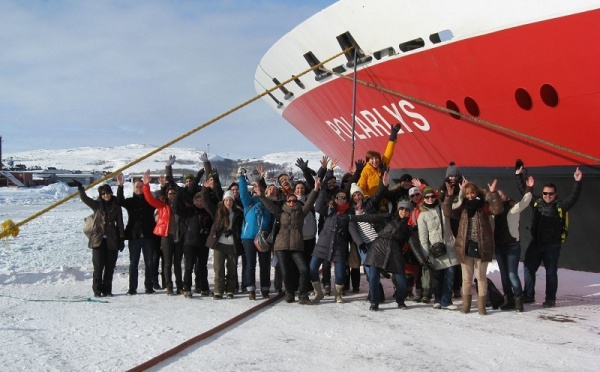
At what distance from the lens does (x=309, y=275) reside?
5.91 metres

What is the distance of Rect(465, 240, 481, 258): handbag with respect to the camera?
5164 millimetres

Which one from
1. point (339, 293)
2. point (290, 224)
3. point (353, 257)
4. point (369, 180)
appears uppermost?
point (369, 180)

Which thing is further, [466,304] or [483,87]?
[483,87]

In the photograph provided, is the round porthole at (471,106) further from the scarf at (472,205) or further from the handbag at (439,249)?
the handbag at (439,249)

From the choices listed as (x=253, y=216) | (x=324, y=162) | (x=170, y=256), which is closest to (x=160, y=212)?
(x=170, y=256)

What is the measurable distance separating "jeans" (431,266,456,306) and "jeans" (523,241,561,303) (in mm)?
931

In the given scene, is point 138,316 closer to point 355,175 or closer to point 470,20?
point 355,175

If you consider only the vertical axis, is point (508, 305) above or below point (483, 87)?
below

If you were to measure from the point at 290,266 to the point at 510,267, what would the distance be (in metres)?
2.31

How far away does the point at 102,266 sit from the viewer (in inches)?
246

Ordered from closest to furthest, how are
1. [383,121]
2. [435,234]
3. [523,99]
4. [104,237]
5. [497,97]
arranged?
[435,234] → [104,237] → [523,99] → [497,97] → [383,121]

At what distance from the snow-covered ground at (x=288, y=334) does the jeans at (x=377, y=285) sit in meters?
0.15

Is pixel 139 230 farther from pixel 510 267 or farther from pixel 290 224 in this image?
pixel 510 267

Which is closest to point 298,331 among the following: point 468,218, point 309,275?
point 309,275
